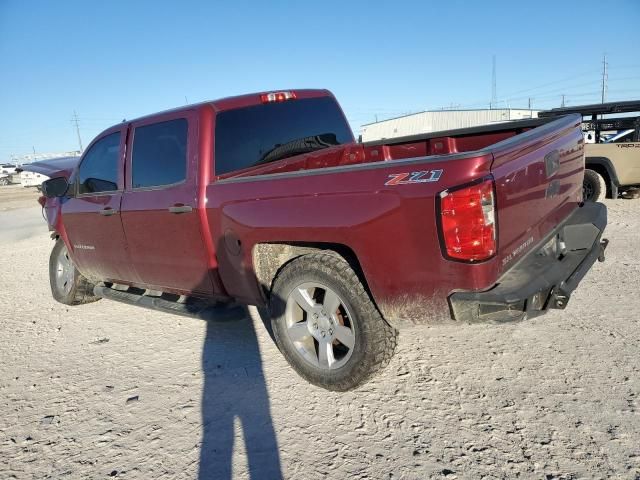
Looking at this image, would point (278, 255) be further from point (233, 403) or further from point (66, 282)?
point (66, 282)

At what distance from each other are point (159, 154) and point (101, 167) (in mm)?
1072

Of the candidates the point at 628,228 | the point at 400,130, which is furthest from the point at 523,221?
the point at 400,130

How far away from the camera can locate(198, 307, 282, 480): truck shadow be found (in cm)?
241

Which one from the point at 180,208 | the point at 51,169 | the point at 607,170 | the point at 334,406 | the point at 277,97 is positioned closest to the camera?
the point at 334,406

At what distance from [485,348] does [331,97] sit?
2.76m

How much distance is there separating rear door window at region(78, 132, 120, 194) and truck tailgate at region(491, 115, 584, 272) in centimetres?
340

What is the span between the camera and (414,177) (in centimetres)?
231

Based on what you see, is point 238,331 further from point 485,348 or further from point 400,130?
point 400,130

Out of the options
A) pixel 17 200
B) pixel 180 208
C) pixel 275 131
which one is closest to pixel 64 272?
pixel 180 208

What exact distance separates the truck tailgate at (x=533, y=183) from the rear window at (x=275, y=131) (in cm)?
191

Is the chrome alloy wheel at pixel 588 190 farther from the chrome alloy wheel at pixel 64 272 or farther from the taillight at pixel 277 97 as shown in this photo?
the chrome alloy wheel at pixel 64 272

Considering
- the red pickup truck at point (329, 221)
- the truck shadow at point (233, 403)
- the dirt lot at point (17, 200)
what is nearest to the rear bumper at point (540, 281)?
the red pickup truck at point (329, 221)

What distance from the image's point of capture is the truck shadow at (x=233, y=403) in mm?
2406

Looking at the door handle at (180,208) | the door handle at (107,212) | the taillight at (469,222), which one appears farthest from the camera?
the door handle at (107,212)
